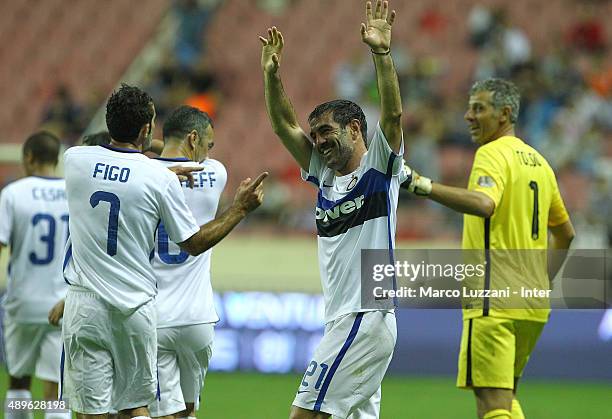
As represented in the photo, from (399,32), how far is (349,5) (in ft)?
4.04

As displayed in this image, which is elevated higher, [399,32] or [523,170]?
[399,32]

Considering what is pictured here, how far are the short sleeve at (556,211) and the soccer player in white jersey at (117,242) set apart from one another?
93.2 inches

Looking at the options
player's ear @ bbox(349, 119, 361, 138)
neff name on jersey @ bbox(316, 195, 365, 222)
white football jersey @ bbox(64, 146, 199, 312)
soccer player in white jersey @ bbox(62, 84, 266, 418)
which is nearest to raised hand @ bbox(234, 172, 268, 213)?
soccer player in white jersey @ bbox(62, 84, 266, 418)

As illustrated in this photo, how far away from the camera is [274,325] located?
43.3ft

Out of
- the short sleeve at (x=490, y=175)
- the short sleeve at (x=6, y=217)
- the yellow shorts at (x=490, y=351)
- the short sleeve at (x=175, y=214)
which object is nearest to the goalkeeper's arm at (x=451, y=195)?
the short sleeve at (x=490, y=175)

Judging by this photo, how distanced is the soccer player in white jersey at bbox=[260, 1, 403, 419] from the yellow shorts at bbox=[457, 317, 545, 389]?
111 cm

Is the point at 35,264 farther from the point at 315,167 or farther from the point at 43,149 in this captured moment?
the point at 315,167

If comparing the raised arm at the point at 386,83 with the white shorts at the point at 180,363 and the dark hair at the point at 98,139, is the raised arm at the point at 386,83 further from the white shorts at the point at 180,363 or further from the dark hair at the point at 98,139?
the dark hair at the point at 98,139

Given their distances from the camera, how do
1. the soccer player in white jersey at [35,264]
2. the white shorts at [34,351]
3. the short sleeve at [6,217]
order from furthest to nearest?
the white shorts at [34,351]
the soccer player in white jersey at [35,264]
the short sleeve at [6,217]

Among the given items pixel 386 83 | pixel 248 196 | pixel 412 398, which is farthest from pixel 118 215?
pixel 412 398

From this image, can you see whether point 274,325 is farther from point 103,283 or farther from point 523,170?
point 103,283

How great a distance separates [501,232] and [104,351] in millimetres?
2627

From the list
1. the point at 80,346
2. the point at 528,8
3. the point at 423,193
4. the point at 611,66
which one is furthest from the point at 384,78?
the point at 528,8
